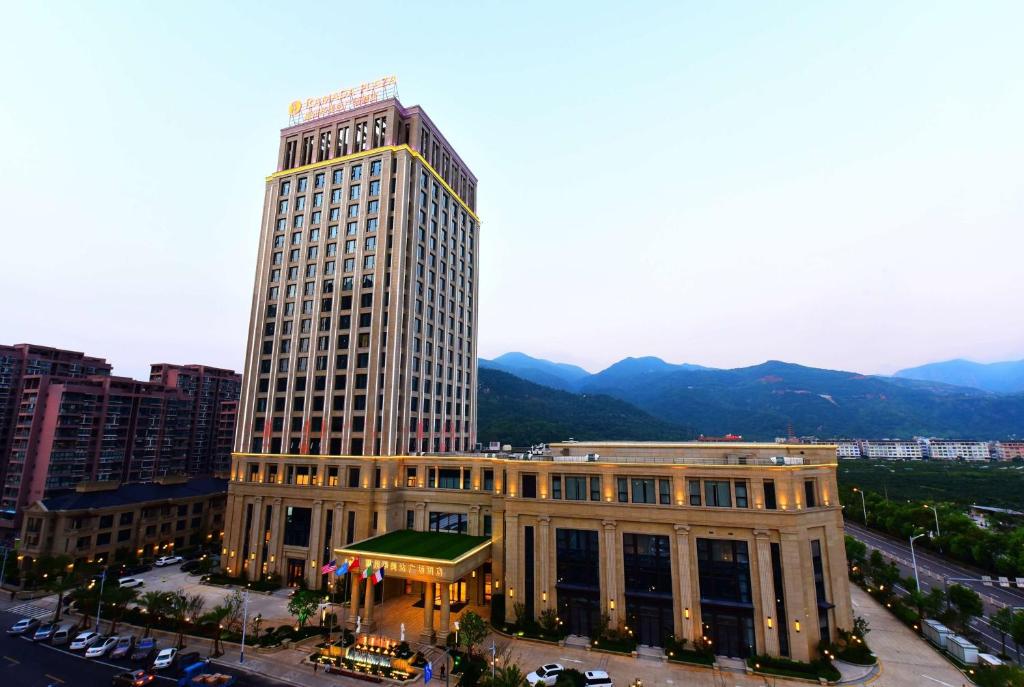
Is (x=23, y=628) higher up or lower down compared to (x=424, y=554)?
lower down

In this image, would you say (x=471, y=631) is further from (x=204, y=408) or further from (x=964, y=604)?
(x=204, y=408)

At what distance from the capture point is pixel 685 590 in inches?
1834

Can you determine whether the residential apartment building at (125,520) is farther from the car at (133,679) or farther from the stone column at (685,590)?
the stone column at (685,590)

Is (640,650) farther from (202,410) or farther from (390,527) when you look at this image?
(202,410)

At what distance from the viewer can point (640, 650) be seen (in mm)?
46469

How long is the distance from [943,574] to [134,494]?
135m

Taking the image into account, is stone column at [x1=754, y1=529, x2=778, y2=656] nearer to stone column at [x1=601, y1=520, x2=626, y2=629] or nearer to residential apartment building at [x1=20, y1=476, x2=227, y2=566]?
stone column at [x1=601, y1=520, x2=626, y2=629]

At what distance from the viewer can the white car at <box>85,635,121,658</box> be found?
46031mm

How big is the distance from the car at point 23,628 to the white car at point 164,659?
64.9 feet

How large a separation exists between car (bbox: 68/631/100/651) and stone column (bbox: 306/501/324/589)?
22.5m

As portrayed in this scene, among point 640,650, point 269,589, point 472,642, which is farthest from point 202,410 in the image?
point 640,650

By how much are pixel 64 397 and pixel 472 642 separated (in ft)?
345

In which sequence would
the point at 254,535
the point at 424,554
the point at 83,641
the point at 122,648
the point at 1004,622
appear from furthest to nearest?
the point at 254,535, the point at 424,554, the point at 83,641, the point at 1004,622, the point at 122,648

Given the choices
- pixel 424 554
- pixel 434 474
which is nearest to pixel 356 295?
pixel 434 474
